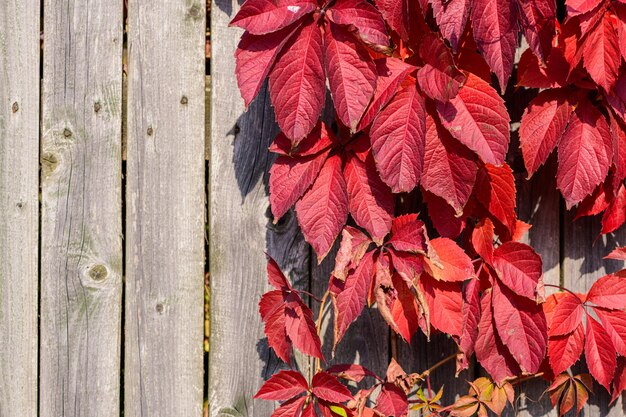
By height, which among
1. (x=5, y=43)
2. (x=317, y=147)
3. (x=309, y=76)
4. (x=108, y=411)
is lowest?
(x=108, y=411)

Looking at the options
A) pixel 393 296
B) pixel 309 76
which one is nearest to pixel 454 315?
pixel 393 296

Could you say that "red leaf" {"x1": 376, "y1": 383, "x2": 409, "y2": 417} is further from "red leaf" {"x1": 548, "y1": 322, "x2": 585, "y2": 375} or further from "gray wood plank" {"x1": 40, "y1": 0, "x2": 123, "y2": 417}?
"gray wood plank" {"x1": 40, "y1": 0, "x2": 123, "y2": 417}

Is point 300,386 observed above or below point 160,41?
below

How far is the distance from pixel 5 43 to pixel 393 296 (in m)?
1.08

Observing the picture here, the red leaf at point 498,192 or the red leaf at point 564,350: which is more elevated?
the red leaf at point 498,192

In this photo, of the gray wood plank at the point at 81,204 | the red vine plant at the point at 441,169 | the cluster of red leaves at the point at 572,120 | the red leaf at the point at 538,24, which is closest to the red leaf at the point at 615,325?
the red vine plant at the point at 441,169

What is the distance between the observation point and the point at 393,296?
1.31 meters

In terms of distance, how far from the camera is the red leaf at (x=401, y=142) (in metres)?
1.25

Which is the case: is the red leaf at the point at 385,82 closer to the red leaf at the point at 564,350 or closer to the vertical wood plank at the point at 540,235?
the vertical wood plank at the point at 540,235

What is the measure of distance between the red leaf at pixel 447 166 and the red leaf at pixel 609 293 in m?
0.41

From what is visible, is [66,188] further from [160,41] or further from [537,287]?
[537,287]

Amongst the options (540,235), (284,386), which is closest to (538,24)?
(540,235)

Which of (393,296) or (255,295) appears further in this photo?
(255,295)

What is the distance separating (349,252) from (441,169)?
0.25m
